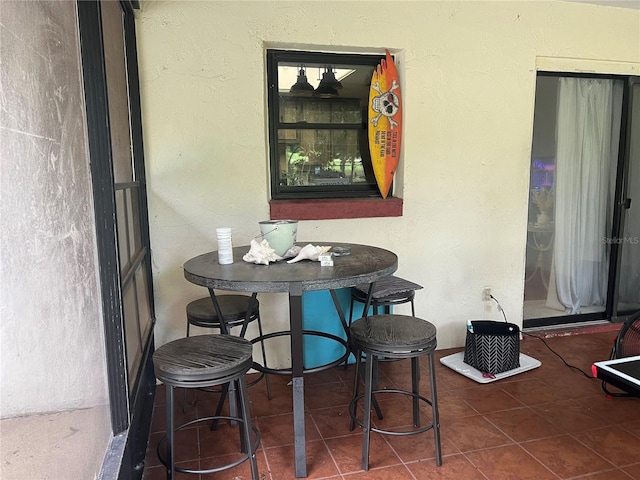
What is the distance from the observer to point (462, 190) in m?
3.29

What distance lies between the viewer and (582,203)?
3717 millimetres

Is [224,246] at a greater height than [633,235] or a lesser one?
greater

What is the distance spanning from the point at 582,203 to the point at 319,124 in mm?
2254

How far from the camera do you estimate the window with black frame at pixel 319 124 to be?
3.07m

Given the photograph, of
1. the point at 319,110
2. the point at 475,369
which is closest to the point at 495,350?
the point at 475,369

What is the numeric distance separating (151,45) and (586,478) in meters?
3.09

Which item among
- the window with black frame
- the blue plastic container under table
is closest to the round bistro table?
the blue plastic container under table

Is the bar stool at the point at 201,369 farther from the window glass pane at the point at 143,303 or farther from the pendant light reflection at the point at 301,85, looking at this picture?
the pendant light reflection at the point at 301,85

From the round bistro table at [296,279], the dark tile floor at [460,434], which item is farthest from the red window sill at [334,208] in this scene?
the dark tile floor at [460,434]

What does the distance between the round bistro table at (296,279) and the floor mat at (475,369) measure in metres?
1.23

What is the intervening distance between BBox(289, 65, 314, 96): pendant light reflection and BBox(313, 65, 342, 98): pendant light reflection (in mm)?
71

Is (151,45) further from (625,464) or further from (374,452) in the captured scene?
(625,464)

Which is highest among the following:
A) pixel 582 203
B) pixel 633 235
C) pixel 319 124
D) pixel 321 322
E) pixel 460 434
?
pixel 319 124

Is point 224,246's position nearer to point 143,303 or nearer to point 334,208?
point 143,303
